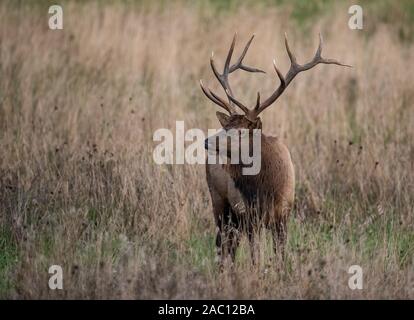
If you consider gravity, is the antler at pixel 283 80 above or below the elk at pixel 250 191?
above

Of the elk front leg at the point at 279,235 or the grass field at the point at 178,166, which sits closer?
the grass field at the point at 178,166

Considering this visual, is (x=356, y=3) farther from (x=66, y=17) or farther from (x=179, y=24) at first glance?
(x=66, y=17)

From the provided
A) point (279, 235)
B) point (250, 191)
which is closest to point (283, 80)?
point (250, 191)

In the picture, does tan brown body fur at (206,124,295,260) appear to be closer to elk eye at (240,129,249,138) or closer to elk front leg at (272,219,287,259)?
elk front leg at (272,219,287,259)

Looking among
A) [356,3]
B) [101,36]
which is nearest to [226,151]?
[101,36]

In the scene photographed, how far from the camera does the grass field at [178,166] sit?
614 cm

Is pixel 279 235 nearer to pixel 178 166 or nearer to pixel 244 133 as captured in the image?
pixel 244 133

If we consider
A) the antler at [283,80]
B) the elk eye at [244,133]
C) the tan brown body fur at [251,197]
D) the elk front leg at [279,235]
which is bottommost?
the elk front leg at [279,235]

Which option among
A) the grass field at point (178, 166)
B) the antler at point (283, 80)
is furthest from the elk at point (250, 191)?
the grass field at point (178, 166)

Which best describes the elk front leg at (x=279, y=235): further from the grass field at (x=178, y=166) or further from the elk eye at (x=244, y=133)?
the elk eye at (x=244, y=133)

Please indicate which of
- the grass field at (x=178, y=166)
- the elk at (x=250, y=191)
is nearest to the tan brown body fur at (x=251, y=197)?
the elk at (x=250, y=191)

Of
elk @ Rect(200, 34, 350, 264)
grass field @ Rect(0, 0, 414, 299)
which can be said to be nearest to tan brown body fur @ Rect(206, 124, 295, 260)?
elk @ Rect(200, 34, 350, 264)

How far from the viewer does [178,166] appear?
789 cm
